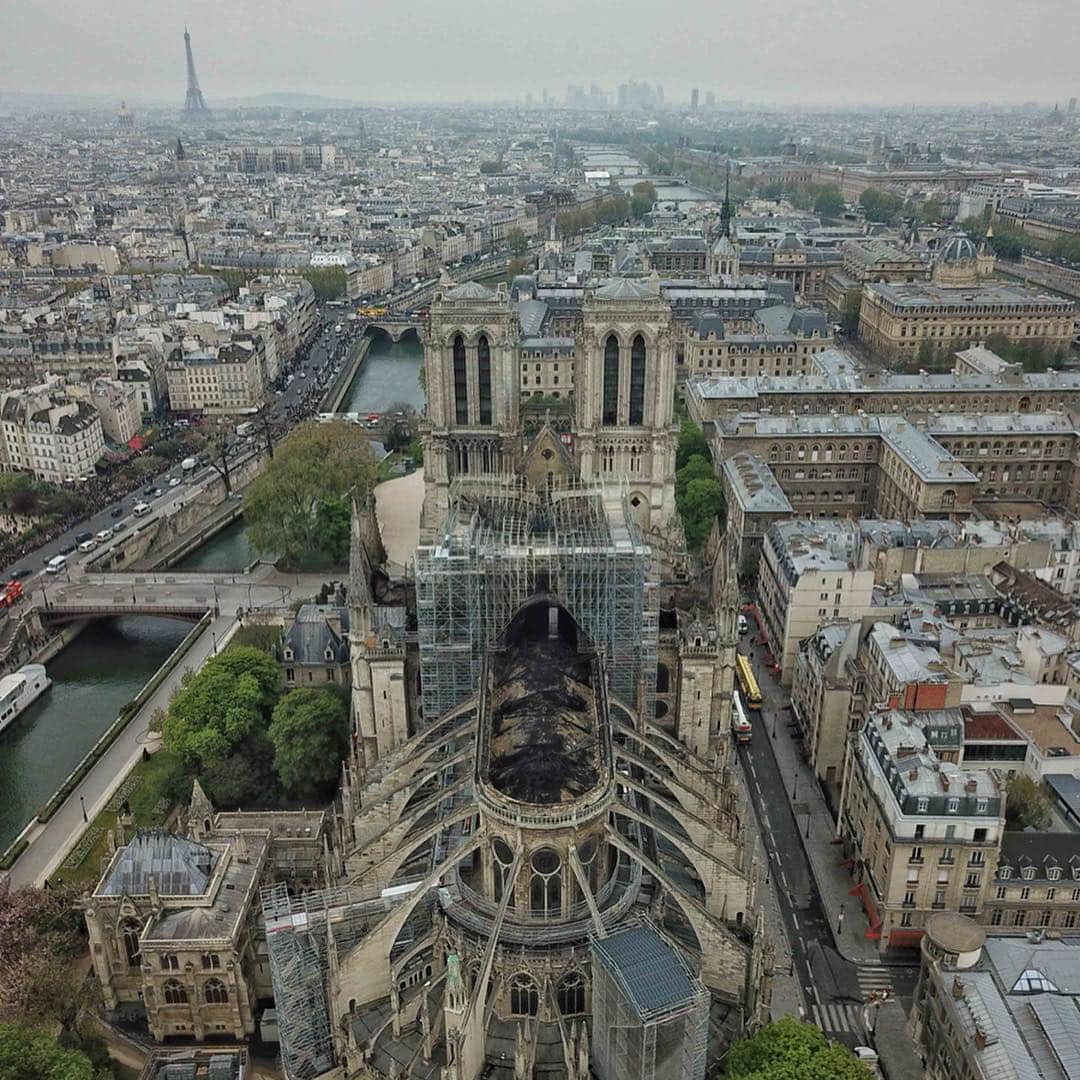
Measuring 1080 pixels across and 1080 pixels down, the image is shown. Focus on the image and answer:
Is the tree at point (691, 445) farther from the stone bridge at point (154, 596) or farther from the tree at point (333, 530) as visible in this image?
the stone bridge at point (154, 596)

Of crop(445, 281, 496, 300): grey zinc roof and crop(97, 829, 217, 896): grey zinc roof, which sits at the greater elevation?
crop(445, 281, 496, 300): grey zinc roof

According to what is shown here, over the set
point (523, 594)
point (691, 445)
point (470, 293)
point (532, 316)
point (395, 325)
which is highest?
point (470, 293)

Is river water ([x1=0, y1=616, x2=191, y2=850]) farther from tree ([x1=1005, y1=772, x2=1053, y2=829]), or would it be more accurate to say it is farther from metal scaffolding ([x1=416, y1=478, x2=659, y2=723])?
tree ([x1=1005, y1=772, x2=1053, y2=829])

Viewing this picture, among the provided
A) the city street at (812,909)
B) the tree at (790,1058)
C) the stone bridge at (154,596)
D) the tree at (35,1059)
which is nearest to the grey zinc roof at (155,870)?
the tree at (35,1059)

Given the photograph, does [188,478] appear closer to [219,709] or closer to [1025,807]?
[219,709]

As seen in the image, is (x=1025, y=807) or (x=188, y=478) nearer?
(x=1025, y=807)

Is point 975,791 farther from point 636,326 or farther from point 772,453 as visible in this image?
point 772,453

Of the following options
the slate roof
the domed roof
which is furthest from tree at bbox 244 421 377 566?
the domed roof

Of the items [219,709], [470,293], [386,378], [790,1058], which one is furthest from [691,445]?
[790,1058]
